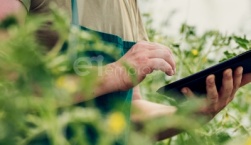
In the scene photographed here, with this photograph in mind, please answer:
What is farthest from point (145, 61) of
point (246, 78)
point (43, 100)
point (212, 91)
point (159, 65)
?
point (43, 100)

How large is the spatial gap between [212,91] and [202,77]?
94 mm

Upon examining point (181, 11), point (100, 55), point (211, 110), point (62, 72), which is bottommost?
point (181, 11)

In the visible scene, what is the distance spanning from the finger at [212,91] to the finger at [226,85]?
2 centimetres

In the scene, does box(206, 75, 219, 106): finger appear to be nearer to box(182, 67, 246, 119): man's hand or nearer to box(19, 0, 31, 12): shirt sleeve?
box(182, 67, 246, 119): man's hand

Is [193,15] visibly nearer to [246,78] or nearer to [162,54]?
[246,78]

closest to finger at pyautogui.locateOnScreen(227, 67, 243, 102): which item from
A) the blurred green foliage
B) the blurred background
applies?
the blurred green foliage

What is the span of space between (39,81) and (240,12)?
2182 mm

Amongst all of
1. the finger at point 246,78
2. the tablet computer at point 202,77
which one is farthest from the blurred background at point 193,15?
the tablet computer at point 202,77

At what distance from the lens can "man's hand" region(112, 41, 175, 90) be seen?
3.94ft

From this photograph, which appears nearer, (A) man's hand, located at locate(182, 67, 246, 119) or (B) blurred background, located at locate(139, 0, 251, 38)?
(A) man's hand, located at locate(182, 67, 246, 119)

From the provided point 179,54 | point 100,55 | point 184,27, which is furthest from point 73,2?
point 184,27

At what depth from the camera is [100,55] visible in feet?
4.17

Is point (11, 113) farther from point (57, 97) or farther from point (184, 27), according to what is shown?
point (184, 27)

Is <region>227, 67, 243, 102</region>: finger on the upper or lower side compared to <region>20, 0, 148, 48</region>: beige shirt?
lower
